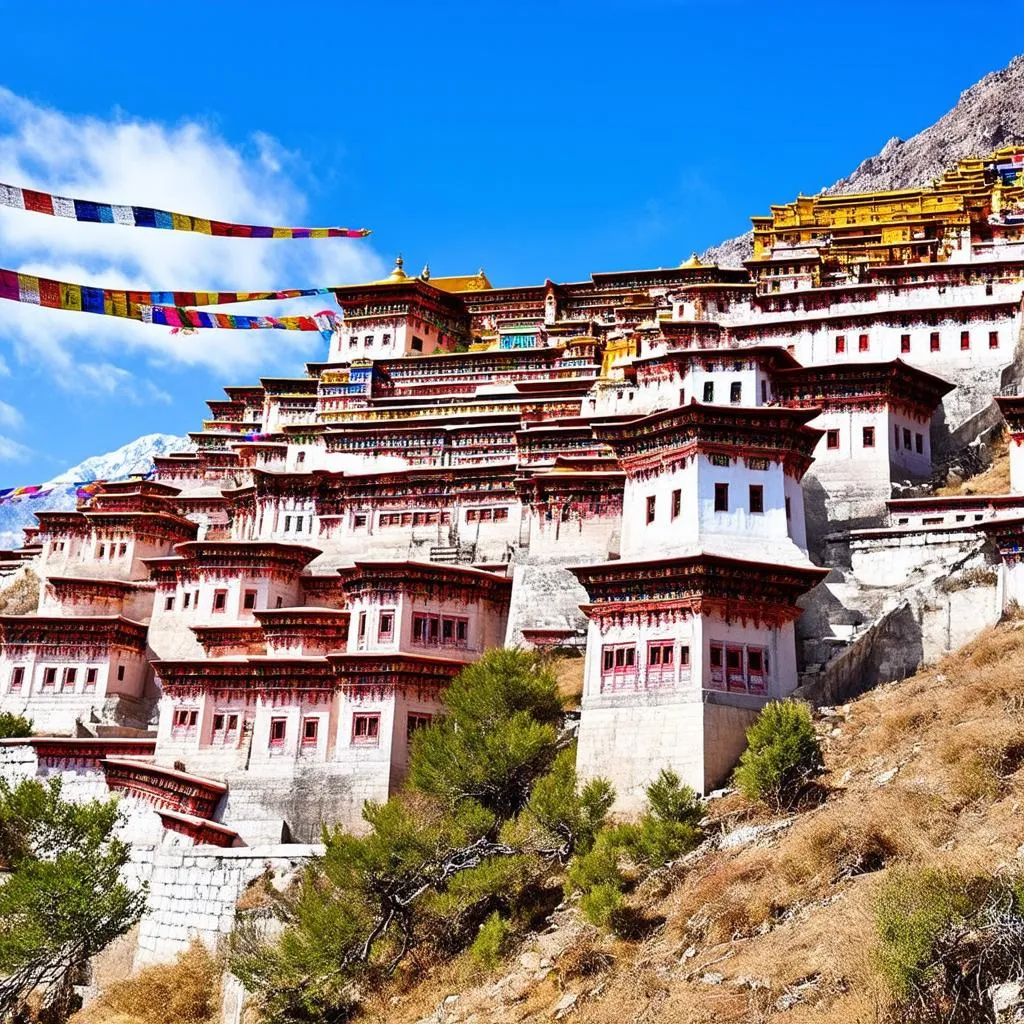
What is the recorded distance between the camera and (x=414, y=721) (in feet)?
97.9

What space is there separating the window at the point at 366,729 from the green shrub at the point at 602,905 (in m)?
10.4

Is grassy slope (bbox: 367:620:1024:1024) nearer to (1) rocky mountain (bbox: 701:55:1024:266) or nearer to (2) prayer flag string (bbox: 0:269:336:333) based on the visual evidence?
(2) prayer flag string (bbox: 0:269:336:333)

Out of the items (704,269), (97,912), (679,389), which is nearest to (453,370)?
(704,269)

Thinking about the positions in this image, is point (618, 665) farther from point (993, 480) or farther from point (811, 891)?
point (993, 480)

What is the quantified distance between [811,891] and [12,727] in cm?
2388

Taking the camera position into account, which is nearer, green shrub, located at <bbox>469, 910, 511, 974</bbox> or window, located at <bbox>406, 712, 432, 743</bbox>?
green shrub, located at <bbox>469, 910, 511, 974</bbox>

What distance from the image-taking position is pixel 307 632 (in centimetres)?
3334

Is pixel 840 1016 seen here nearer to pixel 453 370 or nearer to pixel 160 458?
pixel 453 370

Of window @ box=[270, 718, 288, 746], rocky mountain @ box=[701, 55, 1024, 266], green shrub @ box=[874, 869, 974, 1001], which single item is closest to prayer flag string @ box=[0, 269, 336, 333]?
window @ box=[270, 718, 288, 746]

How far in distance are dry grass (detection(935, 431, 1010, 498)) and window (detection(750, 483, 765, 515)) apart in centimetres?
548

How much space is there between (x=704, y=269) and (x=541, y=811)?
30833mm

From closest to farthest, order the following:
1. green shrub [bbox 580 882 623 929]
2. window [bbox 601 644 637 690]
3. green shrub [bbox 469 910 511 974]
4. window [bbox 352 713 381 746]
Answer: green shrub [bbox 580 882 623 929] < green shrub [bbox 469 910 511 974] < window [bbox 601 644 637 690] < window [bbox 352 713 381 746]

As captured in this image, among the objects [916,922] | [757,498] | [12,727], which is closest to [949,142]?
[757,498]

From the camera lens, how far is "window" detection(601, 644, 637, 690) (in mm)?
25203
